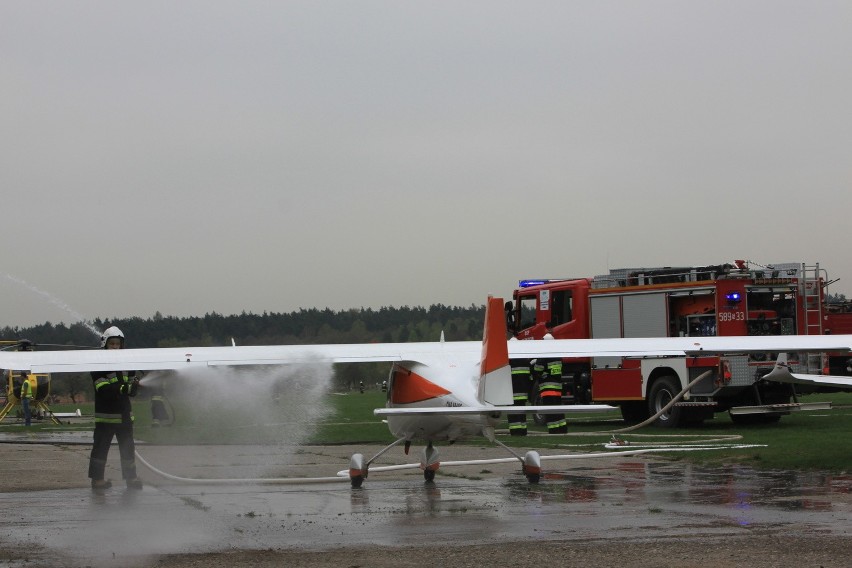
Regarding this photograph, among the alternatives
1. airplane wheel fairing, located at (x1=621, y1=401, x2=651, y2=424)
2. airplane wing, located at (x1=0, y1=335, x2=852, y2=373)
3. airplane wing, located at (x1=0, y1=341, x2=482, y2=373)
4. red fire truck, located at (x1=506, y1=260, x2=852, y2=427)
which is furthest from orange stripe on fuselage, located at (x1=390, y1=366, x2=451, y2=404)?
airplane wheel fairing, located at (x1=621, y1=401, x2=651, y2=424)

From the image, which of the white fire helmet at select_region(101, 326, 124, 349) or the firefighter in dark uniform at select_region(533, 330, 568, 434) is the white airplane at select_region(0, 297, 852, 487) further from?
the firefighter in dark uniform at select_region(533, 330, 568, 434)

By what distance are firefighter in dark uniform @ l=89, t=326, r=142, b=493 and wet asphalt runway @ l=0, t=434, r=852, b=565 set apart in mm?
359

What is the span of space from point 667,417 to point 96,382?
40.0ft

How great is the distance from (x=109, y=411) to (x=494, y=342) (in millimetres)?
4971

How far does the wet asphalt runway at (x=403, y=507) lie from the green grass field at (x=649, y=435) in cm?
44

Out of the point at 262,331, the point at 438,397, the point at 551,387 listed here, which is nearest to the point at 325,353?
the point at 438,397

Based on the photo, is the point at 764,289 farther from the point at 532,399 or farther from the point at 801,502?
the point at 801,502

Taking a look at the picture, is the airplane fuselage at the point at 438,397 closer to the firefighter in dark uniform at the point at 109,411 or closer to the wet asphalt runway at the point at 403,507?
the wet asphalt runway at the point at 403,507

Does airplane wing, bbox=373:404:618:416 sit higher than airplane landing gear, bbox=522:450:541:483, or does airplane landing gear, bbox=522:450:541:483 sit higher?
airplane wing, bbox=373:404:618:416

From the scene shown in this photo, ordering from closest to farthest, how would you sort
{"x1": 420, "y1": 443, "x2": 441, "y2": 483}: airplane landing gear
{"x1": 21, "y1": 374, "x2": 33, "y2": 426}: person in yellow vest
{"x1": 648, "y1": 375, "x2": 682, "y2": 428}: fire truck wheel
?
{"x1": 420, "y1": 443, "x2": 441, "y2": 483}: airplane landing gear
{"x1": 648, "y1": 375, "x2": 682, "y2": 428}: fire truck wheel
{"x1": 21, "y1": 374, "x2": 33, "y2": 426}: person in yellow vest

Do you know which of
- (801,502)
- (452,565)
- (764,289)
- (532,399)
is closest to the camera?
(452,565)

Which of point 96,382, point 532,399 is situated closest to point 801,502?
point 96,382

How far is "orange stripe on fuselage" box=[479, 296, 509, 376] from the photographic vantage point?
11.9m

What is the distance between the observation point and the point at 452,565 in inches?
317
